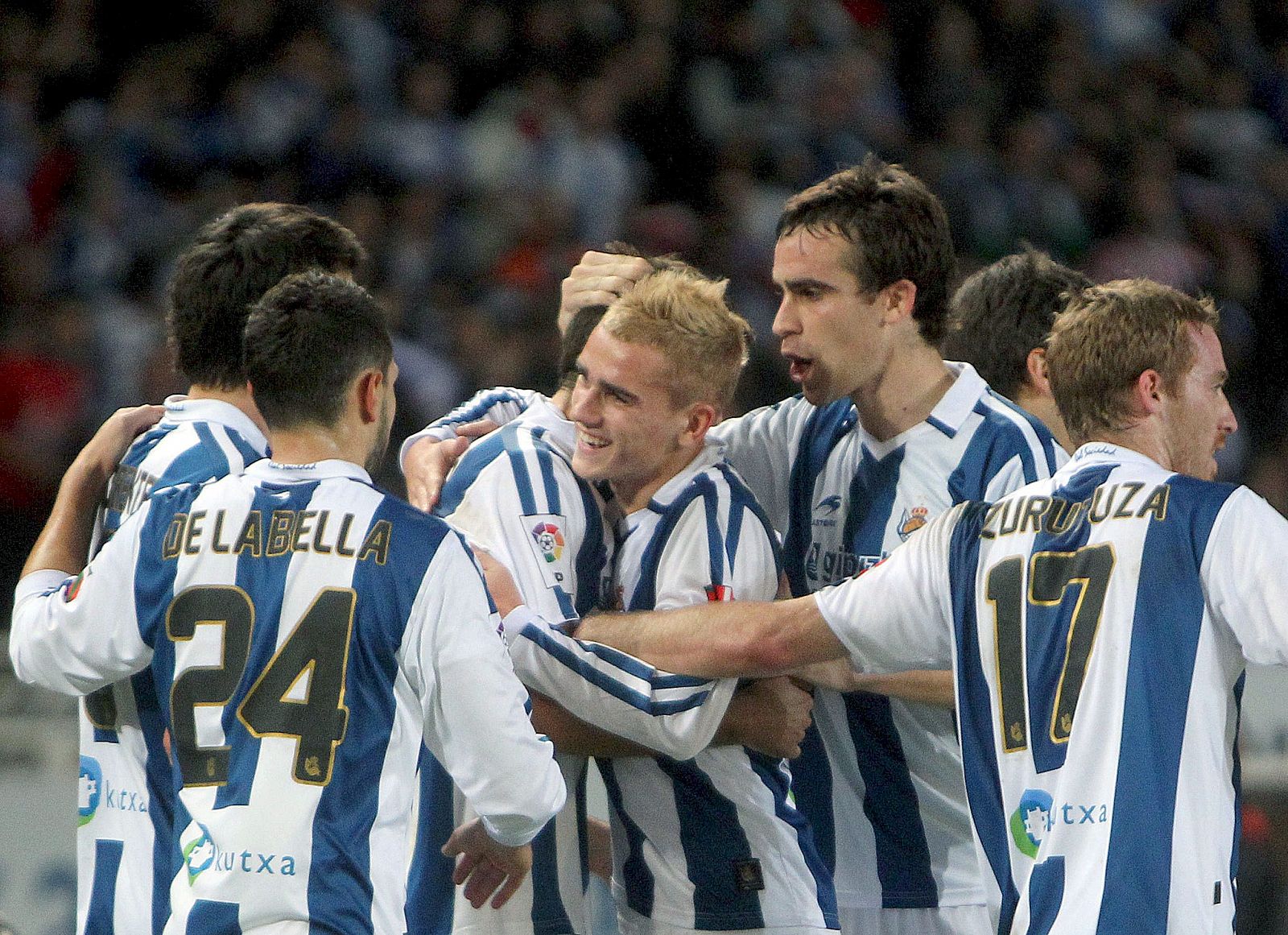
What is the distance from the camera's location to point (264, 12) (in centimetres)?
920

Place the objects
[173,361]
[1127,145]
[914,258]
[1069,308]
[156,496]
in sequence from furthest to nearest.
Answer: [1127,145] → [914,258] → [173,361] → [1069,308] → [156,496]

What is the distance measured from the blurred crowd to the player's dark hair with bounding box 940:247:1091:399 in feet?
11.0

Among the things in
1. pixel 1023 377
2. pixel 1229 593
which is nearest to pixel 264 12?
pixel 1023 377

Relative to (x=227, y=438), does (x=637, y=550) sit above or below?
below

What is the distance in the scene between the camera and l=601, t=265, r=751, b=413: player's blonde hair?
12.1 ft

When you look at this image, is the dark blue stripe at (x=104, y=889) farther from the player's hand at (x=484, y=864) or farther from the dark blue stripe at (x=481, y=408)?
the dark blue stripe at (x=481, y=408)

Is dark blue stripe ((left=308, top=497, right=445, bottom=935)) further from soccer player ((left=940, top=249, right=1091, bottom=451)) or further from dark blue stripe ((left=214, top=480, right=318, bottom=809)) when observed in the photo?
soccer player ((left=940, top=249, right=1091, bottom=451))

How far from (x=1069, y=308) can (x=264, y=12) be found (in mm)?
6964

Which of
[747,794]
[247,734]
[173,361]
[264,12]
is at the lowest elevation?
[747,794]

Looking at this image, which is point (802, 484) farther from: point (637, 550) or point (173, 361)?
point (173, 361)

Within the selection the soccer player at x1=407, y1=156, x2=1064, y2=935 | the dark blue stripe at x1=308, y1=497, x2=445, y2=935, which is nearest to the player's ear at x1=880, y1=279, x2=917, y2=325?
the soccer player at x1=407, y1=156, x2=1064, y2=935

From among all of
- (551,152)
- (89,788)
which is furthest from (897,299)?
(551,152)

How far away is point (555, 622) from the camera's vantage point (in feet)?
11.8

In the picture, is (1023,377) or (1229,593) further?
(1023,377)
